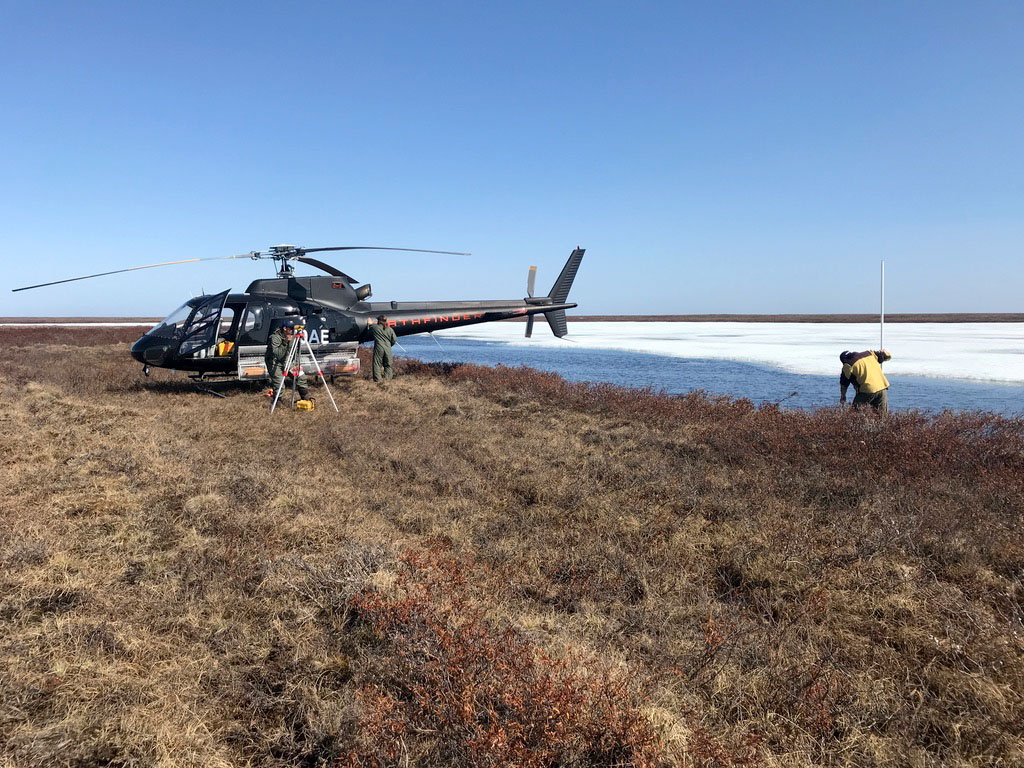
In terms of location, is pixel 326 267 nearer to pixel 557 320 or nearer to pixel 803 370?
pixel 557 320

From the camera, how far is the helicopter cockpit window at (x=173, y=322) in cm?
1305

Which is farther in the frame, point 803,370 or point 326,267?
point 803,370

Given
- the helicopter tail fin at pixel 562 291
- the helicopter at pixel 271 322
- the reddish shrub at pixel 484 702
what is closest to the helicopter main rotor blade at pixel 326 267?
the helicopter at pixel 271 322

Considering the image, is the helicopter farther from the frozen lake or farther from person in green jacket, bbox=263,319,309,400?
the frozen lake

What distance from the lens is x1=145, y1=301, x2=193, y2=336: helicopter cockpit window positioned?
42.8 feet

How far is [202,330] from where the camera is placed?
13.1 metres

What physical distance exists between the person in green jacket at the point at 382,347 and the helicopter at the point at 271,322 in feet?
0.56

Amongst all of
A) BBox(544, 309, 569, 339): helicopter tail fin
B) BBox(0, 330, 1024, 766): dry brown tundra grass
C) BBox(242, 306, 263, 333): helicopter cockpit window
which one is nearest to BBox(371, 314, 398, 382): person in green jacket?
BBox(242, 306, 263, 333): helicopter cockpit window

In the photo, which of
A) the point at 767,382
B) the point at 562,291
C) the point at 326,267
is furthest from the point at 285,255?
the point at 767,382

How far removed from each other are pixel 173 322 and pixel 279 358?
3063 mm

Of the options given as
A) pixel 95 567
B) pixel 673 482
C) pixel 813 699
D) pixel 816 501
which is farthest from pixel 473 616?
pixel 816 501

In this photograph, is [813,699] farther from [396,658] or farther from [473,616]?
[396,658]

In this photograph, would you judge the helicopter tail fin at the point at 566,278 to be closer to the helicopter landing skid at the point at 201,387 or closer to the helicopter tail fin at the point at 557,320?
the helicopter tail fin at the point at 557,320

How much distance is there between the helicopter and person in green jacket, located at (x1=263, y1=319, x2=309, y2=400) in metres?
0.53
